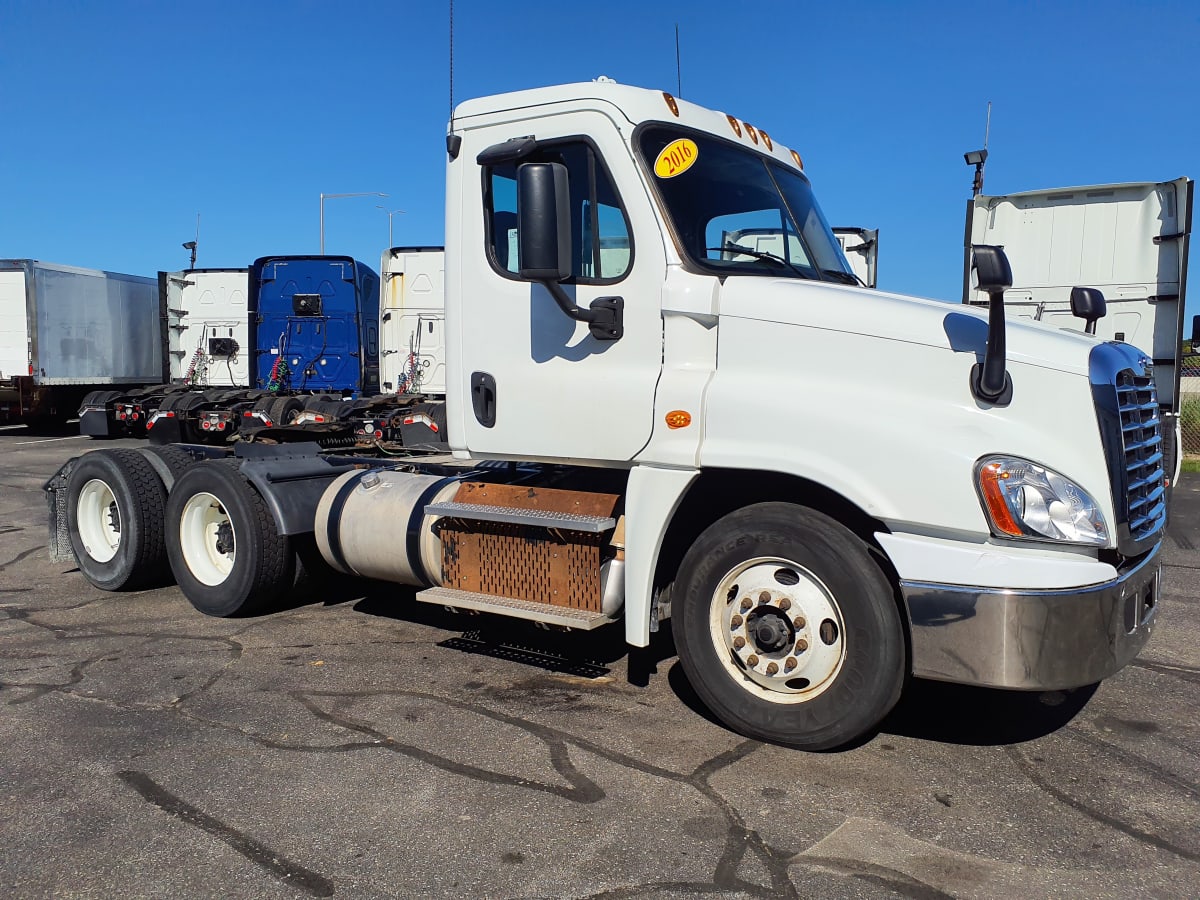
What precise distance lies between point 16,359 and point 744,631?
20988mm

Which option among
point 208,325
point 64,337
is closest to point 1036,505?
point 208,325

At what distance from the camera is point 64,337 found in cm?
2105

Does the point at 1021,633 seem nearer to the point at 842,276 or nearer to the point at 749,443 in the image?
the point at 749,443

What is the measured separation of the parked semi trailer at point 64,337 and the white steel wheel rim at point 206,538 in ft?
51.0

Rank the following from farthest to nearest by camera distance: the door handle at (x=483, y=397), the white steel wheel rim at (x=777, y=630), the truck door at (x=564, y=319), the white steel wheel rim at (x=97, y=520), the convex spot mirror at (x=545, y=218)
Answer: the white steel wheel rim at (x=97, y=520)
the door handle at (x=483, y=397)
the truck door at (x=564, y=319)
the convex spot mirror at (x=545, y=218)
the white steel wheel rim at (x=777, y=630)

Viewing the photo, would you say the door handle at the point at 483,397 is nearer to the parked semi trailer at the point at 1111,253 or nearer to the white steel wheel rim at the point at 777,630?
the white steel wheel rim at the point at 777,630

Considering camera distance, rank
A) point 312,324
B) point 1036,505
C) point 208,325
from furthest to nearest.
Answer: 1. point 208,325
2. point 312,324
3. point 1036,505

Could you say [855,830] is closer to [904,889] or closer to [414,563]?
[904,889]

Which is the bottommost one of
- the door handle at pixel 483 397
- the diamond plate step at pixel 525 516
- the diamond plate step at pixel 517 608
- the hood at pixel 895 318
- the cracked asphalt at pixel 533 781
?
Answer: the cracked asphalt at pixel 533 781

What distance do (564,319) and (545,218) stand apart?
24.3 inches

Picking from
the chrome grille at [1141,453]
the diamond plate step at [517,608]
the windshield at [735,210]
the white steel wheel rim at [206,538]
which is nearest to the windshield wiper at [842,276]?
the windshield at [735,210]

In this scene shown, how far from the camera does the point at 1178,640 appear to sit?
19.6ft

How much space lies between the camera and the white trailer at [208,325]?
66.6 ft

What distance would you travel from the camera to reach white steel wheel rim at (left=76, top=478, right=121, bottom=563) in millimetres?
7312
